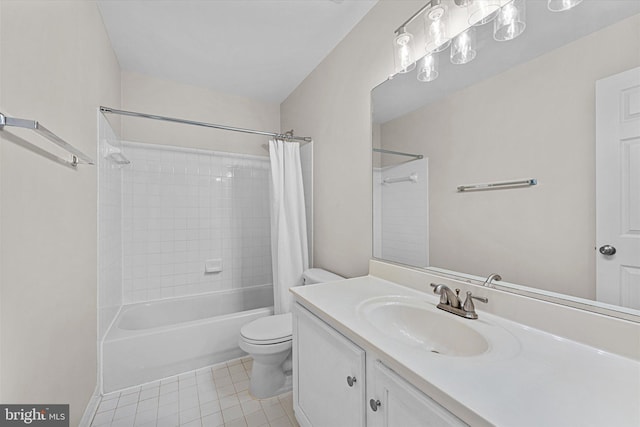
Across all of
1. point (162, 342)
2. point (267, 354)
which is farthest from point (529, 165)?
point (162, 342)

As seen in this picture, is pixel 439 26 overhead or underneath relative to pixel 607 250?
overhead

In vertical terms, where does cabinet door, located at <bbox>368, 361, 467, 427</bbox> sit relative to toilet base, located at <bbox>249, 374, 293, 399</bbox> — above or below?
above

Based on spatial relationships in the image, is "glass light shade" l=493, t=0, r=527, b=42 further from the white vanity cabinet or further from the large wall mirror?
the white vanity cabinet

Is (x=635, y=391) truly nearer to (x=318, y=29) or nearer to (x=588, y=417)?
(x=588, y=417)

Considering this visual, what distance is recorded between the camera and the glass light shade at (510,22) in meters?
0.98

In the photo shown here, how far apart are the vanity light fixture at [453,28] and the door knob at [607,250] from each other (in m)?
0.77

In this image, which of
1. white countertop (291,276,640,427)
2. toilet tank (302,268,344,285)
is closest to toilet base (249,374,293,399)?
toilet tank (302,268,344,285)

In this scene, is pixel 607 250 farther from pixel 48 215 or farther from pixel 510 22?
pixel 48 215

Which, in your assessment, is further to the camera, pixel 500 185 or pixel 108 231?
pixel 108 231

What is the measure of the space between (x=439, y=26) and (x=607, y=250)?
110cm

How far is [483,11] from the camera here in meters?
1.09

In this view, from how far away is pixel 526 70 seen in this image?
963 mm

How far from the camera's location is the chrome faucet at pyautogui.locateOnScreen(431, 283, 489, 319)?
1.00 meters

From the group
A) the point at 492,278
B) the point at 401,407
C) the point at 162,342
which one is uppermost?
the point at 492,278
